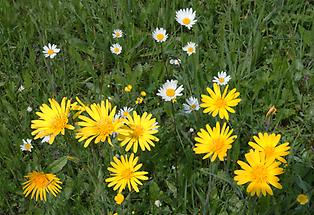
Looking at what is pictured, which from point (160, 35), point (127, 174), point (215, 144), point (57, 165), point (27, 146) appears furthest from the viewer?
point (160, 35)

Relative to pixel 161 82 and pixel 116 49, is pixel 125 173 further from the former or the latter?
pixel 116 49

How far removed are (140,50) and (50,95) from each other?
1.92ft

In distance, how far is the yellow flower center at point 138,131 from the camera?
75.0 inches

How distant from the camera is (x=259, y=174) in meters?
1.64

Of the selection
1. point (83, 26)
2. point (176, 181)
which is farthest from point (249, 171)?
point (83, 26)

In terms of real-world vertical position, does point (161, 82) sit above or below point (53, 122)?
above

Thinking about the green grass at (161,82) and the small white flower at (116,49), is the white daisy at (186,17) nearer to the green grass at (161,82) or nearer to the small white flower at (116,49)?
the green grass at (161,82)

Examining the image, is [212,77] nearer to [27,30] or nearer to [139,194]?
[139,194]

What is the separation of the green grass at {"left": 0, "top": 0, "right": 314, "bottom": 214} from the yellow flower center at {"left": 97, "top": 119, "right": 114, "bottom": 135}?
0.58 feet

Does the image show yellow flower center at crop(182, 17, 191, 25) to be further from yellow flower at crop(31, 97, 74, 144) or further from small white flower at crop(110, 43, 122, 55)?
yellow flower at crop(31, 97, 74, 144)

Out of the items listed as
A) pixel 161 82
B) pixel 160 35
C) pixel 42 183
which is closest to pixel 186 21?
pixel 160 35

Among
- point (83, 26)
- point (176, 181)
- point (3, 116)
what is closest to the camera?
point (176, 181)

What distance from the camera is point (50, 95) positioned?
2.70 m

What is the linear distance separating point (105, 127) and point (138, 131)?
0.54ft
